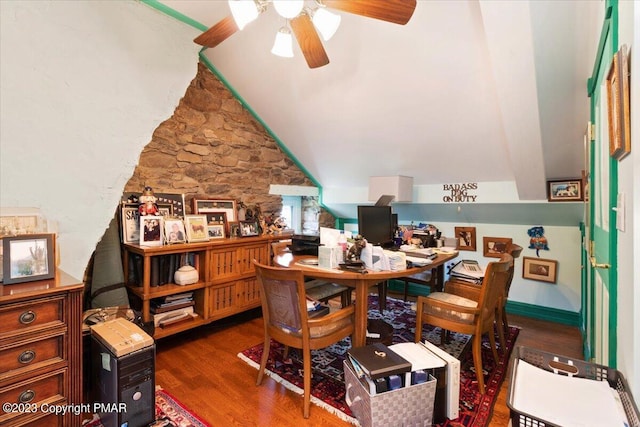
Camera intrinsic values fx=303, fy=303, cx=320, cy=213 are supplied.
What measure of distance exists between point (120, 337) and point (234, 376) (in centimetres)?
83

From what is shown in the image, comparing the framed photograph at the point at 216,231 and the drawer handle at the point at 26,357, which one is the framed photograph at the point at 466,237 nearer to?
the framed photograph at the point at 216,231

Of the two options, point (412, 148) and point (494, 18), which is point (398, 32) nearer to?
point (494, 18)

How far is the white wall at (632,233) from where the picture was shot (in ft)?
2.73

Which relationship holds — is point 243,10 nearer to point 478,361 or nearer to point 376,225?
point 376,225

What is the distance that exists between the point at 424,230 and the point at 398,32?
1.69 metres

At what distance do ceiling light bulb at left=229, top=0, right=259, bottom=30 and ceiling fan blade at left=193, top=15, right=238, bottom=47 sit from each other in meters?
0.13

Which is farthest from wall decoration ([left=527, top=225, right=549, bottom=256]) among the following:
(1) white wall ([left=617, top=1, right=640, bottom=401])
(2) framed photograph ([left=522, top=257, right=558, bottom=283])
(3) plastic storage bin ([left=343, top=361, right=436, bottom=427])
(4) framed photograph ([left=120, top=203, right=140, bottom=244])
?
(4) framed photograph ([left=120, top=203, right=140, bottom=244])

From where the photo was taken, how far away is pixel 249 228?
3197 mm

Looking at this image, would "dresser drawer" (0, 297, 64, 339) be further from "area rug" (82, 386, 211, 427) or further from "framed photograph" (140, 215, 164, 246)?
"framed photograph" (140, 215, 164, 246)

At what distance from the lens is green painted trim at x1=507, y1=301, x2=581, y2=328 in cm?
309

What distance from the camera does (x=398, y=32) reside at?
2.13m

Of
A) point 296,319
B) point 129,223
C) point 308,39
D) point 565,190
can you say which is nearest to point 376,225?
point 296,319

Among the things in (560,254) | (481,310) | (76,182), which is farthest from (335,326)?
(560,254)

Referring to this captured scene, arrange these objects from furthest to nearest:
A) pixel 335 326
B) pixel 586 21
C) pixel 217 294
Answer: pixel 217 294
pixel 335 326
pixel 586 21
